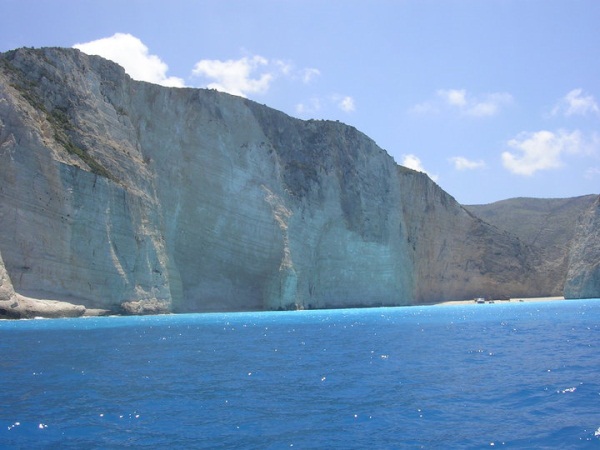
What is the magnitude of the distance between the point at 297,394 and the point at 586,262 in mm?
75171

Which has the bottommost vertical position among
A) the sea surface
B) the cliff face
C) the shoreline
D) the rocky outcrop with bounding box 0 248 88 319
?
the shoreline

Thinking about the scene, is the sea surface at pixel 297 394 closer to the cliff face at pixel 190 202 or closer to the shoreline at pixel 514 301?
the cliff face at pixel 190 202

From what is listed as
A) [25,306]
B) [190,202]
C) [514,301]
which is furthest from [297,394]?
[514,301]

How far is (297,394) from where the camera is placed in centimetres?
1241

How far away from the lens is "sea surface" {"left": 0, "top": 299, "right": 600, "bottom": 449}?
9273 mm

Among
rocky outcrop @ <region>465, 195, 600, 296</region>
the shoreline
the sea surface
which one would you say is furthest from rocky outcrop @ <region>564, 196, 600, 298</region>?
the sea surface

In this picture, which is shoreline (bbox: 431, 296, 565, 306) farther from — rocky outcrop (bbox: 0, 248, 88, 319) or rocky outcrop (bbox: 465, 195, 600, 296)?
rocky outcrop (bbox: 0, 248, 88, 319)

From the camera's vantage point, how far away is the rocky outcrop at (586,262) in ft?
254

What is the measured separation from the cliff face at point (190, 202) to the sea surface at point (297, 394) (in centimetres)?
1552

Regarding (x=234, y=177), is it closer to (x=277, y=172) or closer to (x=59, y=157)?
(x=277, y=172)

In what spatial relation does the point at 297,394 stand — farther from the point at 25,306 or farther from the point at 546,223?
the point at 546,223

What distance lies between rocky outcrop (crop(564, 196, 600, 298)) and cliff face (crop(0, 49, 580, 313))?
17591 mm

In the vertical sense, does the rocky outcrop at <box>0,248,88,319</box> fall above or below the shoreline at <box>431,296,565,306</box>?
above

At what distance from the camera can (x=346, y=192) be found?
6159 cm
